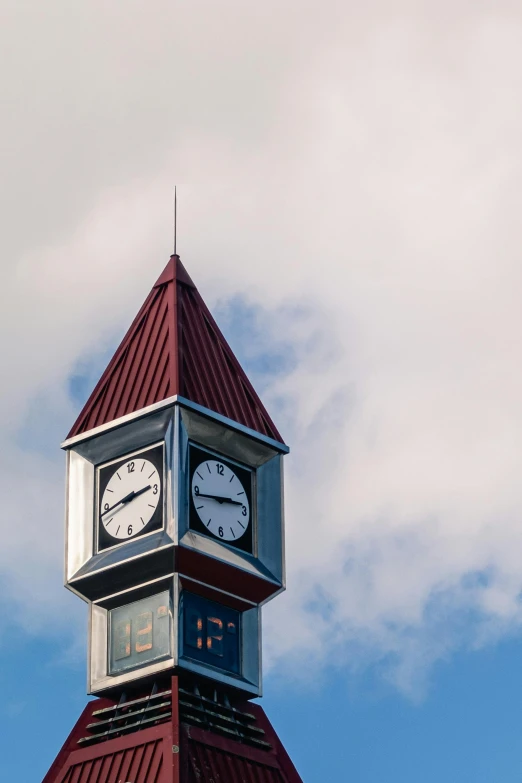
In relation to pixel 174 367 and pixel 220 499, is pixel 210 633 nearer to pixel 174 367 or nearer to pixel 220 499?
pixel 220 499

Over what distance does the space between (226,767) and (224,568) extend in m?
5.33

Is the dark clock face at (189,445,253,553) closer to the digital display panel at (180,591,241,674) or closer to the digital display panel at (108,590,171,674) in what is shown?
the digital display panel at (180,591,241,674)

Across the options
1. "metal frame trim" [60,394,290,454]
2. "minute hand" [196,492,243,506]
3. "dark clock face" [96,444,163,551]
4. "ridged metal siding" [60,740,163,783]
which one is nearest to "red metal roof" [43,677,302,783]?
"ridged metal siding" [60,740,163,783]

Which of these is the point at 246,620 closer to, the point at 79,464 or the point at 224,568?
the point at 224,568

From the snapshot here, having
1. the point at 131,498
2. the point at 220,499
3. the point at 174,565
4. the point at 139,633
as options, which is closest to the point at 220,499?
the point at 220,499

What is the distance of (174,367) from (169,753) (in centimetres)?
1117

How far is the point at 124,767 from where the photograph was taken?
183ft

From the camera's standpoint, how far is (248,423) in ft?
200

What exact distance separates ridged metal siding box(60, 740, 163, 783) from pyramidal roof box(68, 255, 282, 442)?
376 inches

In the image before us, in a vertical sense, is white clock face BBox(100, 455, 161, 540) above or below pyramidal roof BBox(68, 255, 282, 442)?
below

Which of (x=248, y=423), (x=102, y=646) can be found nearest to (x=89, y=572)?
(x=102, y=646)

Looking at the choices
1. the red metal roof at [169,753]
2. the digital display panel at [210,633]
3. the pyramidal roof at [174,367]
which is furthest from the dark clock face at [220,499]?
the red metal roof at [169,753]

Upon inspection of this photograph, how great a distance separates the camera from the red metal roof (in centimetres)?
5519

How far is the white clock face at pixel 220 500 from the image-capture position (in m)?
58.7
